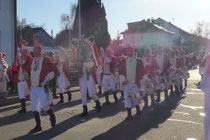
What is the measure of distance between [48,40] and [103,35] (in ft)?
61.1

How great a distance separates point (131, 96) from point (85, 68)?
5.32ft

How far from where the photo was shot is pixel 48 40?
5781 cm

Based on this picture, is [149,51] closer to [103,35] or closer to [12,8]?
[12,8]

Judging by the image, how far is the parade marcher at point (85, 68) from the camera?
26.2ft

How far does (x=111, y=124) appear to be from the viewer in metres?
7.29

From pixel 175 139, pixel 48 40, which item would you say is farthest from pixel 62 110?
pixel 48 40

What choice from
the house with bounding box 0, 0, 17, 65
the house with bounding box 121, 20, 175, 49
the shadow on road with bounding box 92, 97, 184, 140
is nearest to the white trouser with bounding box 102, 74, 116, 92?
the shadow on road with bounding box 92, 97, 184, 140

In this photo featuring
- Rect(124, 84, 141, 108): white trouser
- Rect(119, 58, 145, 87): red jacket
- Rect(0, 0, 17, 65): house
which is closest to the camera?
Rect(124, 84, 141, 108): white trouser

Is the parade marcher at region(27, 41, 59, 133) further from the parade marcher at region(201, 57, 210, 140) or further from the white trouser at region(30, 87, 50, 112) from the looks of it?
the parade marcher at region(201, 57, 210, 140)

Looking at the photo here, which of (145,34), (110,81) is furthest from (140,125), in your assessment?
(145,34)

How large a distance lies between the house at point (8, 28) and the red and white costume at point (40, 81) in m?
10.7

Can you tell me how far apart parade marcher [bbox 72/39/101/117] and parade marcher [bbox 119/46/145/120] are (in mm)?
924

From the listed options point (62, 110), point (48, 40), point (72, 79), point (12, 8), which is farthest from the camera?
point (48, 40)

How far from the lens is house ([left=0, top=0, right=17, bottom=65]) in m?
16.5
